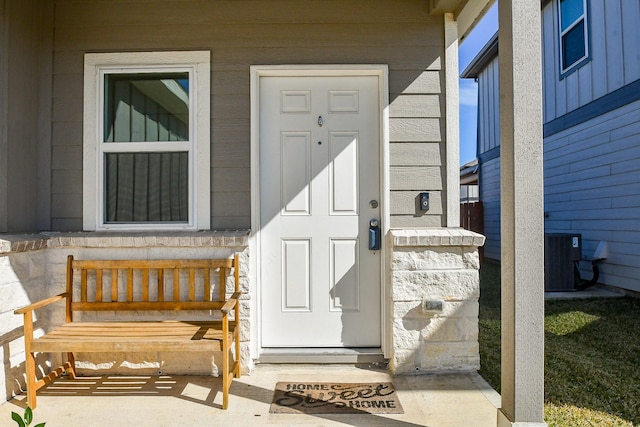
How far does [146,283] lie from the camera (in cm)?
277

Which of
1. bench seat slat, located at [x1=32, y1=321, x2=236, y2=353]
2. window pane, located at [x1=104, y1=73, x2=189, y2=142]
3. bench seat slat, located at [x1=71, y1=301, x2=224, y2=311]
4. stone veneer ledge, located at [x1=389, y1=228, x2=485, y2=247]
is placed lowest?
bench seat slat, located at [x1=32, y1=321, x2=236, y2=353]

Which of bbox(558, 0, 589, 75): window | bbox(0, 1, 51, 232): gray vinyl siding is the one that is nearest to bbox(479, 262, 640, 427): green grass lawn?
bbox(0, 1, 51, 232): gray vinyl siding

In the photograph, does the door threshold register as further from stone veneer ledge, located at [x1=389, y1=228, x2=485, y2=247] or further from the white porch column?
the white porch column

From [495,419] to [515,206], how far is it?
3.99 feet

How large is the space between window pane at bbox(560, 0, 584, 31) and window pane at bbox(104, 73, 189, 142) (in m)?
5.98

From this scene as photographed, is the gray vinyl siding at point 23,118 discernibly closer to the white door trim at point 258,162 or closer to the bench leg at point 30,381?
the bench leg at point 30,381

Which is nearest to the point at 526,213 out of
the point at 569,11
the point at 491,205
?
the point at 569,11

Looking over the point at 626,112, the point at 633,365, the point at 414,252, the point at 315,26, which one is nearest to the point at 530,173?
the point at 414,252

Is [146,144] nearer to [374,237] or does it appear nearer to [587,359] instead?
[374,237]

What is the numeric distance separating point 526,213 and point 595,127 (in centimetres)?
487

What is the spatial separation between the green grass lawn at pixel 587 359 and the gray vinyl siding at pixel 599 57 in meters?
2.86

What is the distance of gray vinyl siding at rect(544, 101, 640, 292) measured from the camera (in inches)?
197

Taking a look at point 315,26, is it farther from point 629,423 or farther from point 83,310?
point 629,423

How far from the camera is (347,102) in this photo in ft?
9.87
